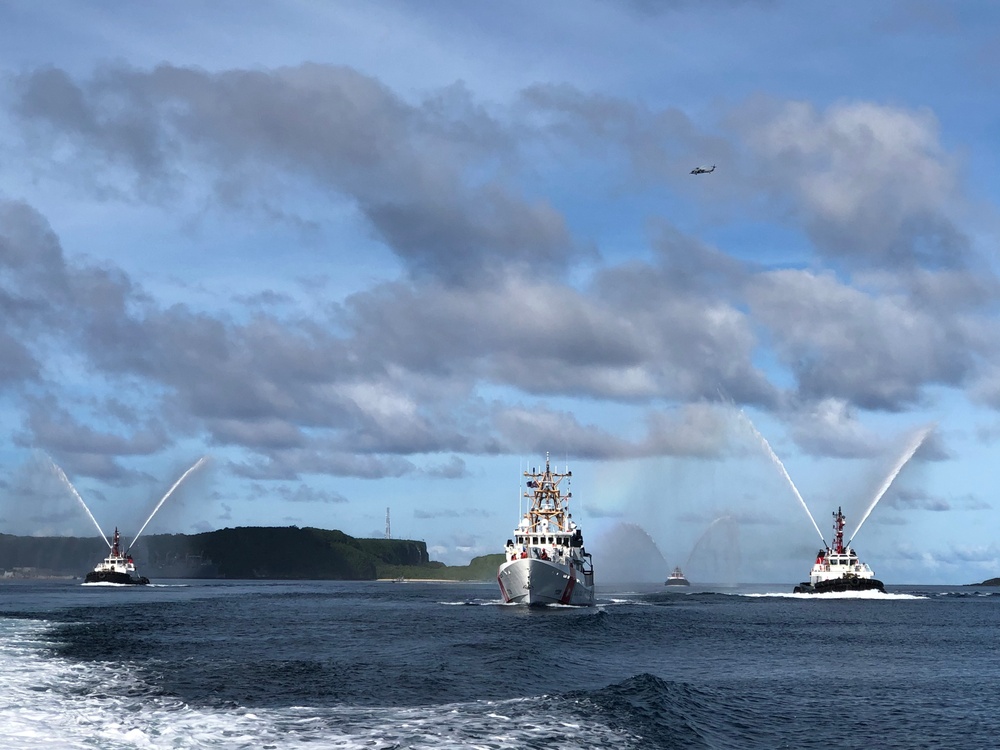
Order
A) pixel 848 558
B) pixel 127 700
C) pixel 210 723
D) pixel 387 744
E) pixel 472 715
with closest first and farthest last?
pixel 387 744 → pixel 210 723 → pixel 472 715 → pixel 127 700 → pixel 848 558

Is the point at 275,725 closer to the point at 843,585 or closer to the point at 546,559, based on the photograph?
the point at 546,559

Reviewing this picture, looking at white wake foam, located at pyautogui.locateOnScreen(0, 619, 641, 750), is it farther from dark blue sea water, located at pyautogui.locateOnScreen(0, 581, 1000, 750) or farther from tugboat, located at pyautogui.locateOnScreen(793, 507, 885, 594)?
tugboat, located at pyautogui.locateOnScreen(793, 507, 885, 594)

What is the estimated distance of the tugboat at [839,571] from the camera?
7234 inches

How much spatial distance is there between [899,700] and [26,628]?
246ft

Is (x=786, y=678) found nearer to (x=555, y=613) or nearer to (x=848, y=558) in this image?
(x=555, y=613)

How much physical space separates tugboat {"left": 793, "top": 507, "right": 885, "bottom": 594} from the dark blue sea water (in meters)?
90.0

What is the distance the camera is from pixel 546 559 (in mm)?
119625

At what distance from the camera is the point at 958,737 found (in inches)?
1614

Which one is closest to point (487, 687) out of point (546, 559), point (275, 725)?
point (275, 725)

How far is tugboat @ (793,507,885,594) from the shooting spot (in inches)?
7234

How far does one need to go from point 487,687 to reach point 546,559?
69.6 m

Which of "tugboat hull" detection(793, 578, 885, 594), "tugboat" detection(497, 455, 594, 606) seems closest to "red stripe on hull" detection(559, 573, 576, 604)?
"tugboat" detection(497, 455, 594, 606)

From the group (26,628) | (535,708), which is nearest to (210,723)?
(535,708)

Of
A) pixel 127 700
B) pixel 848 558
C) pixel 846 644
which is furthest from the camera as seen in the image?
pixel 848 558
